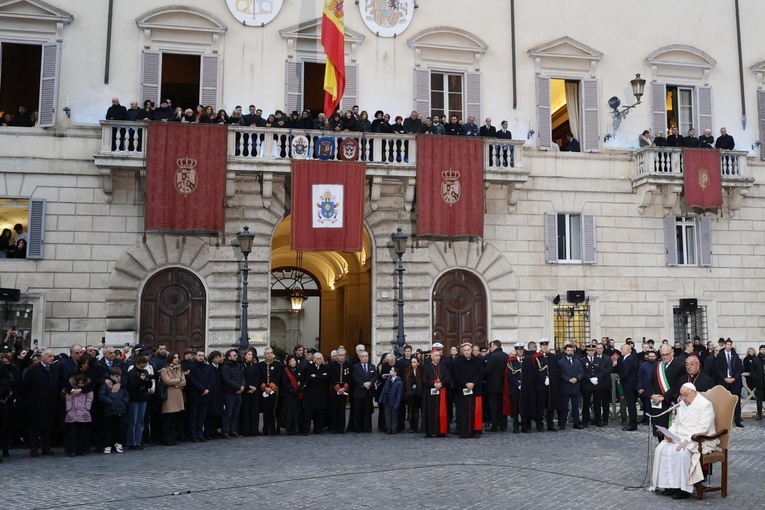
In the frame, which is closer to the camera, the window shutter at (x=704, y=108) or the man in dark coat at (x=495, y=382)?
the man in dark coat at (x=495, y=382)

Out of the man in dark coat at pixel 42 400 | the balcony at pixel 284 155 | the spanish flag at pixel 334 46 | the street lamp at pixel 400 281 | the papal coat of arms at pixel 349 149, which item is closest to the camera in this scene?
the man in dark coat at pixel 42 400

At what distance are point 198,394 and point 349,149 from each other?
29.2 feet

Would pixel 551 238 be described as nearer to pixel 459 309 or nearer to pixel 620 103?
pixel 459 309

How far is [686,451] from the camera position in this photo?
10484mm

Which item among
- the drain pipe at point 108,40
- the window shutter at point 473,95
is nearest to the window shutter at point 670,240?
the window shutter at point 473,95

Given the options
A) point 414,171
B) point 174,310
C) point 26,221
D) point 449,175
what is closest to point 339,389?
point 174,310

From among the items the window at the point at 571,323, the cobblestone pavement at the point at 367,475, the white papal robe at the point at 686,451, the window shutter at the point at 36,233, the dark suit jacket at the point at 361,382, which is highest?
the window shutter at the point at 36,233

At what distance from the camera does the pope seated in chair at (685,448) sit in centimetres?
1029

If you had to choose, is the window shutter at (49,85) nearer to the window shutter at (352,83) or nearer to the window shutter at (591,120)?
the window shutter at (352,83)

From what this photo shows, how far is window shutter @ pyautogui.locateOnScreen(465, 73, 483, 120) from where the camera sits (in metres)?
24.4

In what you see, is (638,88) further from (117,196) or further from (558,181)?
(117,196)

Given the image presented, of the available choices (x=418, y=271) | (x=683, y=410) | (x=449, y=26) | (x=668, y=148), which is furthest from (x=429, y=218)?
(x=683, y=410)

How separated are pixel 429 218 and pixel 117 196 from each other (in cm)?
820

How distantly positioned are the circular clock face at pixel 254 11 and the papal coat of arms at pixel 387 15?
2515 millimetres
